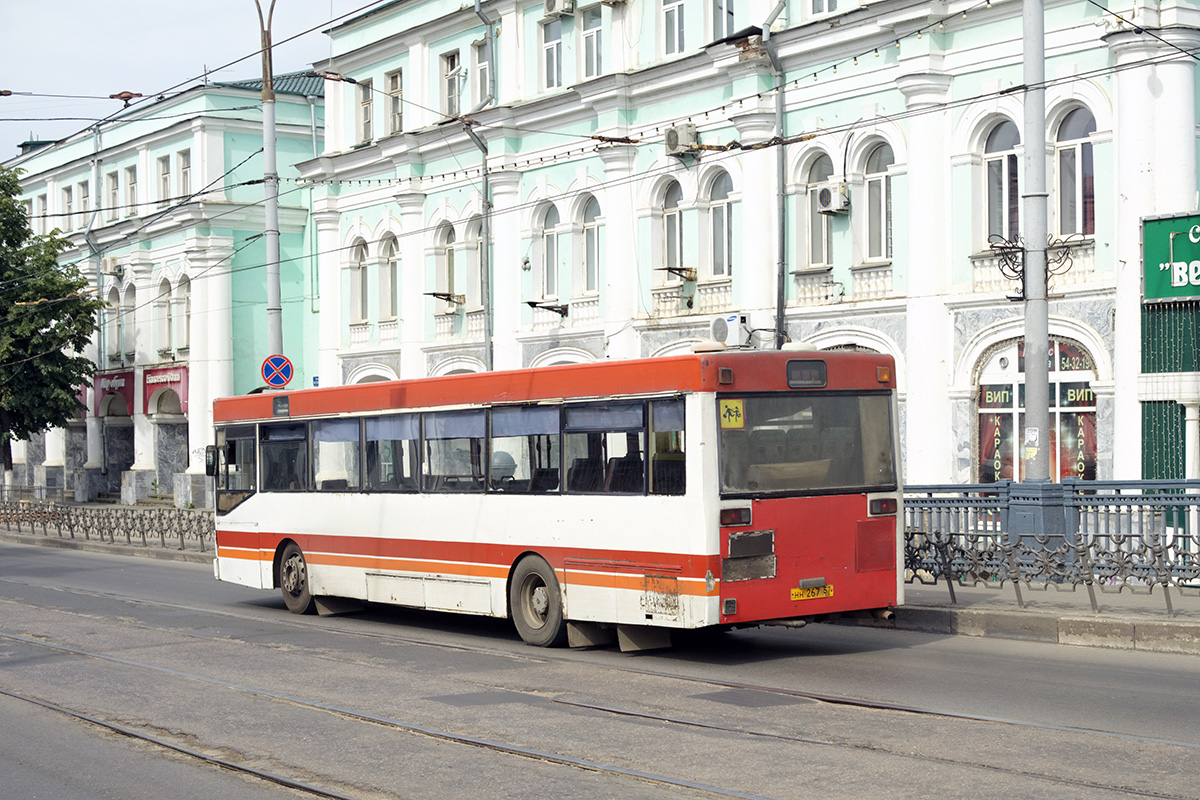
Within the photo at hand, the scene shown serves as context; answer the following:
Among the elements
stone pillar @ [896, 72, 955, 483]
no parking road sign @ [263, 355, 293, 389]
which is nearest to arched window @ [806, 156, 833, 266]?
stone pillar @ [896, 72, 955, 483]

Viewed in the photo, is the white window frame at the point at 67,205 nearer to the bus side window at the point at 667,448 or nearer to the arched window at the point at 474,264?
the arched window at the point at 474,264

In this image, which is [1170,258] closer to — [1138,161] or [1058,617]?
[1138,161]

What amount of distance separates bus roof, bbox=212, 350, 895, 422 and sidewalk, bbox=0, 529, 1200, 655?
2.65 m

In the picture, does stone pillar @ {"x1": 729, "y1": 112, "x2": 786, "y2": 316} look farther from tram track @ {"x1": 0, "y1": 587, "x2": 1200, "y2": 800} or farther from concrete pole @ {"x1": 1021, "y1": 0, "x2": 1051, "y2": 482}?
tram track @ {"x1": 0, "y1": 587, "x2": 1200, "y2": 800}

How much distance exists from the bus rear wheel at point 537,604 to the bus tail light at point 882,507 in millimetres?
2981

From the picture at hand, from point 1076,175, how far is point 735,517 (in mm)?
11278

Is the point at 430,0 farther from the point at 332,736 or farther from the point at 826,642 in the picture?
the point at 332,736

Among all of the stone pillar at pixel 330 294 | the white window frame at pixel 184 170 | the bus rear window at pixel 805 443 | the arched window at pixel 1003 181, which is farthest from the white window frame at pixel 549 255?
the white window frame at pixel 184 170

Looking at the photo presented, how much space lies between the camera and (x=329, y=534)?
17.2 metres

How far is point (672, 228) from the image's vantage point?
27891mm

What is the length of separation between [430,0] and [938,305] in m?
16.1

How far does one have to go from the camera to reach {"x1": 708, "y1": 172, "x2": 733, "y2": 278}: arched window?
26469 millimetres

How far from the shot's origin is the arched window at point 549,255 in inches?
1208

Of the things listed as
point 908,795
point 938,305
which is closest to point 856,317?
point 938,305
